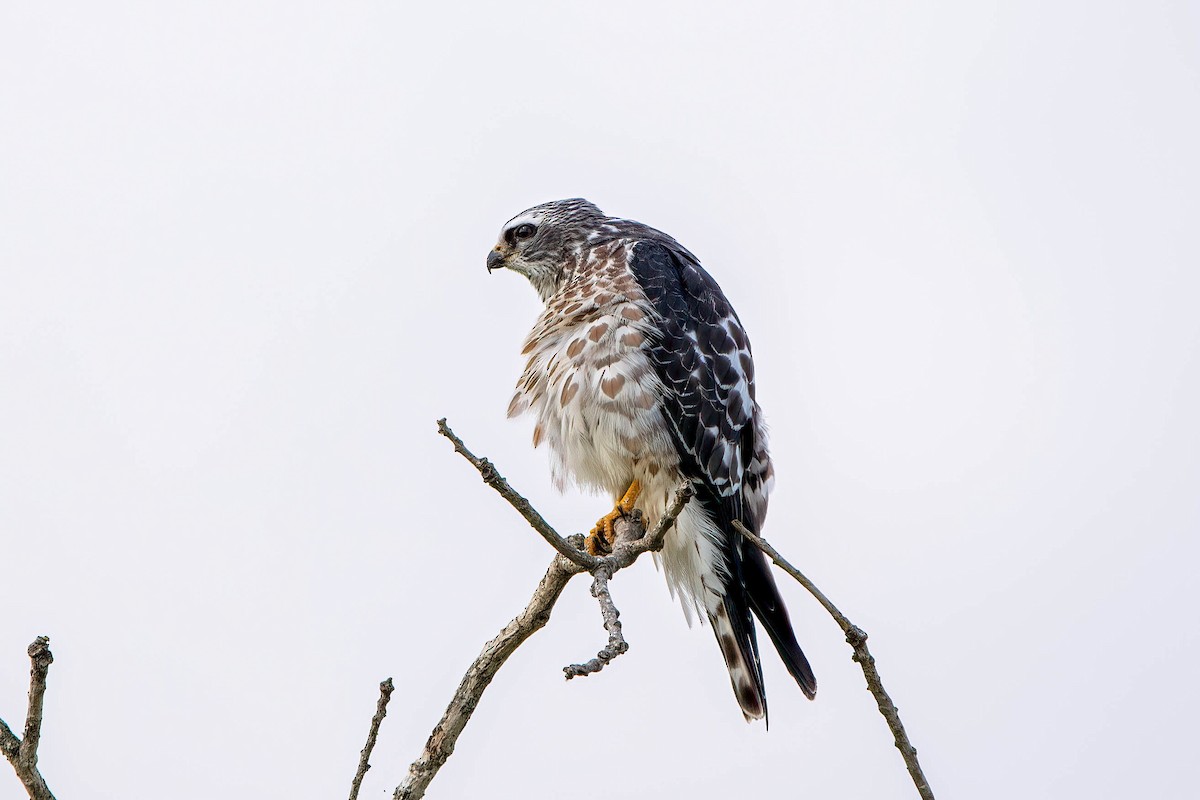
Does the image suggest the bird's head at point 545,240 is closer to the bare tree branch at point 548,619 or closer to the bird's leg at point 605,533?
the bird's leg at point 605,533

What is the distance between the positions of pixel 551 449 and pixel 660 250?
1221 mm

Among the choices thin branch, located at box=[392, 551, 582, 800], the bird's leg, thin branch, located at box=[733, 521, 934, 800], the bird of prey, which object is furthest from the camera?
the bird of prey

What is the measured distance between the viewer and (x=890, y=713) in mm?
2480

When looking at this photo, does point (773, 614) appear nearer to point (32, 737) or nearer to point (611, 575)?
point (611, 575)

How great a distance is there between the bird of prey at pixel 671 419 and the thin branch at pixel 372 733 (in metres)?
2.22

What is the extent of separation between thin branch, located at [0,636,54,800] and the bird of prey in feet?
9.54

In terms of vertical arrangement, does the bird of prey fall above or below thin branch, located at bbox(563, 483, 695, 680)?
above

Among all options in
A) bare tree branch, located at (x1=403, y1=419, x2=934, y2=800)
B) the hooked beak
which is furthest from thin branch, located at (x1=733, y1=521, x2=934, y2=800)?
the hooked beak

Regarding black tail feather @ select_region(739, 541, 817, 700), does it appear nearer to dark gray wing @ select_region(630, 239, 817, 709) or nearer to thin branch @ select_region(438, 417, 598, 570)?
dark gray wing @ select_region(630, 239, 817, 709)

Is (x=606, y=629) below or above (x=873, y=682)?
→ above

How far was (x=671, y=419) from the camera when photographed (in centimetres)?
553

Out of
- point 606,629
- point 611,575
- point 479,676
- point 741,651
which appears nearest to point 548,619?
point 479,676

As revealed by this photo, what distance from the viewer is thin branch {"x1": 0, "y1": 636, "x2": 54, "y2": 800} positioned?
2.44 meters

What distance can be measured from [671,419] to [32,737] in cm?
341
